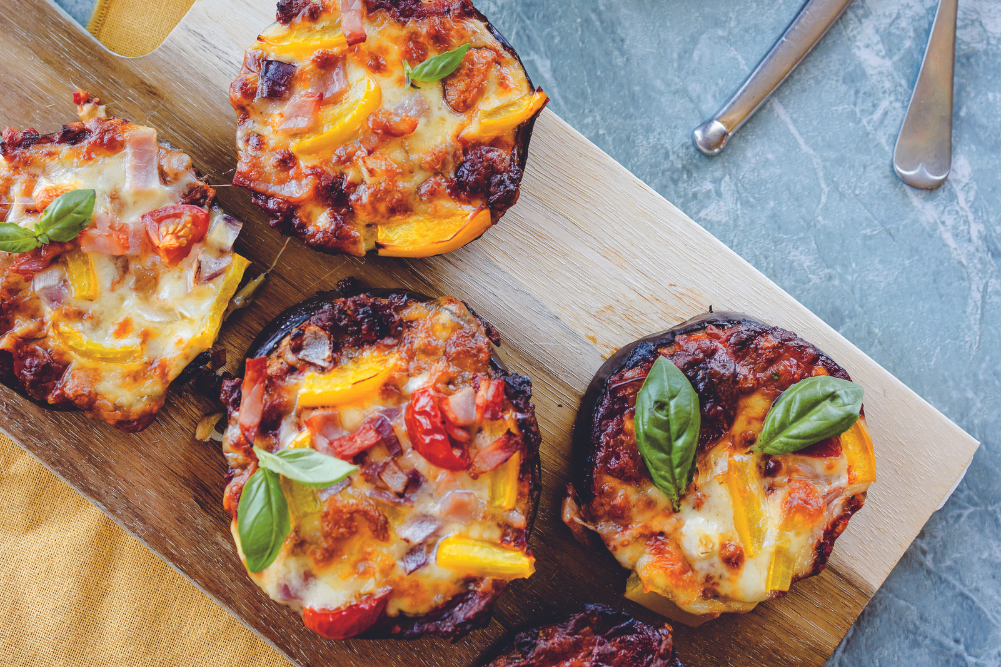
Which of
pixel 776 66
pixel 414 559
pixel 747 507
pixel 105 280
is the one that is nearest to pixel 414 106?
pixel 105 280

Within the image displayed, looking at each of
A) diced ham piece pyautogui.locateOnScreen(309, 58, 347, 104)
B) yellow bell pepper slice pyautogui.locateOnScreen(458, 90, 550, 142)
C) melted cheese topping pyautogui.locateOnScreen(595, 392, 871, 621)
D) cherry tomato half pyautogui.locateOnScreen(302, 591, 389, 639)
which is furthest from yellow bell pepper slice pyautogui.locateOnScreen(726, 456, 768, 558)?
diced ham piece pyautogui.locateOnScreen(309, 58, 347, 104)

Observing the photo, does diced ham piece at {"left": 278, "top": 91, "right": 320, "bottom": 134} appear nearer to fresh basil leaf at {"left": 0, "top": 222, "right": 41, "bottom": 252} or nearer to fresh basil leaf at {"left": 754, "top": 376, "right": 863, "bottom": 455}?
fresh basil leaf at {"left": 0, "top": 222, "right": 41, "bottom": 252}

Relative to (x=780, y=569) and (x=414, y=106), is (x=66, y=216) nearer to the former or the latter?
(x=414, y=106)

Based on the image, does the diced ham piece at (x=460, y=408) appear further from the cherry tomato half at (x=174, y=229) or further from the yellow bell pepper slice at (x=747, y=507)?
the cherry tomato half at (x=174, y=229)

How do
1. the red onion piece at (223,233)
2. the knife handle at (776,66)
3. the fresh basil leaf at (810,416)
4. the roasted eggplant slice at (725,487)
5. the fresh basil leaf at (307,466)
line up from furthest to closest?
1. the knife handle at (776,66)
2. the red onion piece at (223,233)
3. the roasted eggplant slice at (725,487)
4. the fresh basil leaf at (810,416)
5. the fresh basil leaf at (307,466)

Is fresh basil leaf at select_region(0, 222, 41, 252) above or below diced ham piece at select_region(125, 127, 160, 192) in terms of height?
below

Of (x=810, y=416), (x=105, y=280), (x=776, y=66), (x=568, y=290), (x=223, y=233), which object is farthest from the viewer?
(x=776, y=66)

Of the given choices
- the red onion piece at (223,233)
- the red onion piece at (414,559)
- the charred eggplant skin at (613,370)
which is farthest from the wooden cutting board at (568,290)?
the red onion piece at (414,559)
